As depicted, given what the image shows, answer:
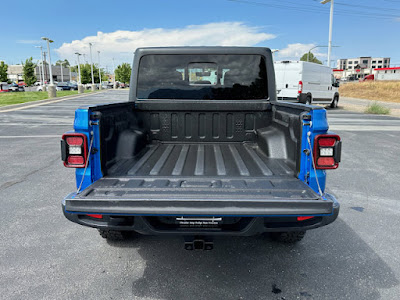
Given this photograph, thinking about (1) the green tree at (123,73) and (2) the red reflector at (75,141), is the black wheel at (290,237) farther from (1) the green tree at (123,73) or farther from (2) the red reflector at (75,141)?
(1) the green tree at (123,73)

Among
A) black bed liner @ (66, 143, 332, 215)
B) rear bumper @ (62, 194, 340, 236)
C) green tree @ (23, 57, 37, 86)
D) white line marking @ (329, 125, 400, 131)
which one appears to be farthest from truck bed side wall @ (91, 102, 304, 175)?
green tree @ (23, 57, 37, 86)

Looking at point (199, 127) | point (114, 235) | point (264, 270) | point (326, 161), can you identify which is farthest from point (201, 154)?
point (326, 161)

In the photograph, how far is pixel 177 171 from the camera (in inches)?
124

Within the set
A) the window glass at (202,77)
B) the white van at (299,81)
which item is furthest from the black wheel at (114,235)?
the white van at (299,81)

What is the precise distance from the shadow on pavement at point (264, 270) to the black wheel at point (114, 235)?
6 centimetres

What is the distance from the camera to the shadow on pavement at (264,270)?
2713 millimetres

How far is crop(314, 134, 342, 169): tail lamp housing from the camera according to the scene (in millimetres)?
2617

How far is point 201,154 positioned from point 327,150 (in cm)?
157

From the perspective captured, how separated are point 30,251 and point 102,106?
1.69 meters

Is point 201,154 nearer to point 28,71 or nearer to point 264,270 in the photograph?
point 264,270

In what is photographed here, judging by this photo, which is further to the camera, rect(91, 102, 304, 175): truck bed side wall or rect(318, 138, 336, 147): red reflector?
rect(91, 102, 304, 175): truck bed side wall

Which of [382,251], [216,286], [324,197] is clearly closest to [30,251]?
[216,286]

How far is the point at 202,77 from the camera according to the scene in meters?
4.45

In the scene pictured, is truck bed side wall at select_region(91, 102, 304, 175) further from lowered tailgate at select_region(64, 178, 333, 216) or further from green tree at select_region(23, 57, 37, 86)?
green tree at select_region(23, 57, 37, 86)
